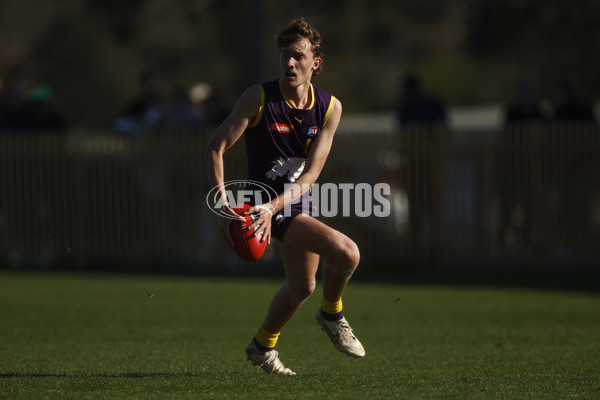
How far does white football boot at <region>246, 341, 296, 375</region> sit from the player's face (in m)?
1.87

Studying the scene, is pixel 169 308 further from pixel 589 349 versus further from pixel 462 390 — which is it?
pixel 462 390

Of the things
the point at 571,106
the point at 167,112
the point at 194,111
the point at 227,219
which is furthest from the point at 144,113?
the point at 227,219

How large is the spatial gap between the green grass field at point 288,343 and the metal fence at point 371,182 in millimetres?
2100

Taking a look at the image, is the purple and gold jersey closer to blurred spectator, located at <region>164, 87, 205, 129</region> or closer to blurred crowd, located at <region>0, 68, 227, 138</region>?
blurred crowd, located at <region>0, 68, 227, 138</region>

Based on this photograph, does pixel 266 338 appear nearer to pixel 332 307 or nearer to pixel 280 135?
pixel 332 307

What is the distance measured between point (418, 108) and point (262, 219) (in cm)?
1035

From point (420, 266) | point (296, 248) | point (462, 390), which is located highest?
point (296, 248)

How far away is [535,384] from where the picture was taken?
680 cm

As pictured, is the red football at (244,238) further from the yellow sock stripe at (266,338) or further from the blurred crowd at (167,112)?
the blurred crowd at (167,112)

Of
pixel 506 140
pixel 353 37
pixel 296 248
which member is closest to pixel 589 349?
pixel 296 248

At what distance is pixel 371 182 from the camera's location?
1642 centimetres

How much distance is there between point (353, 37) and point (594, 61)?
78.3 feet

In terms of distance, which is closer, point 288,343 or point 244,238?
point 244,238

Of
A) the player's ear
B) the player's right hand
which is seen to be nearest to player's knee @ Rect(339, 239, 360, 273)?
the player's right hand
